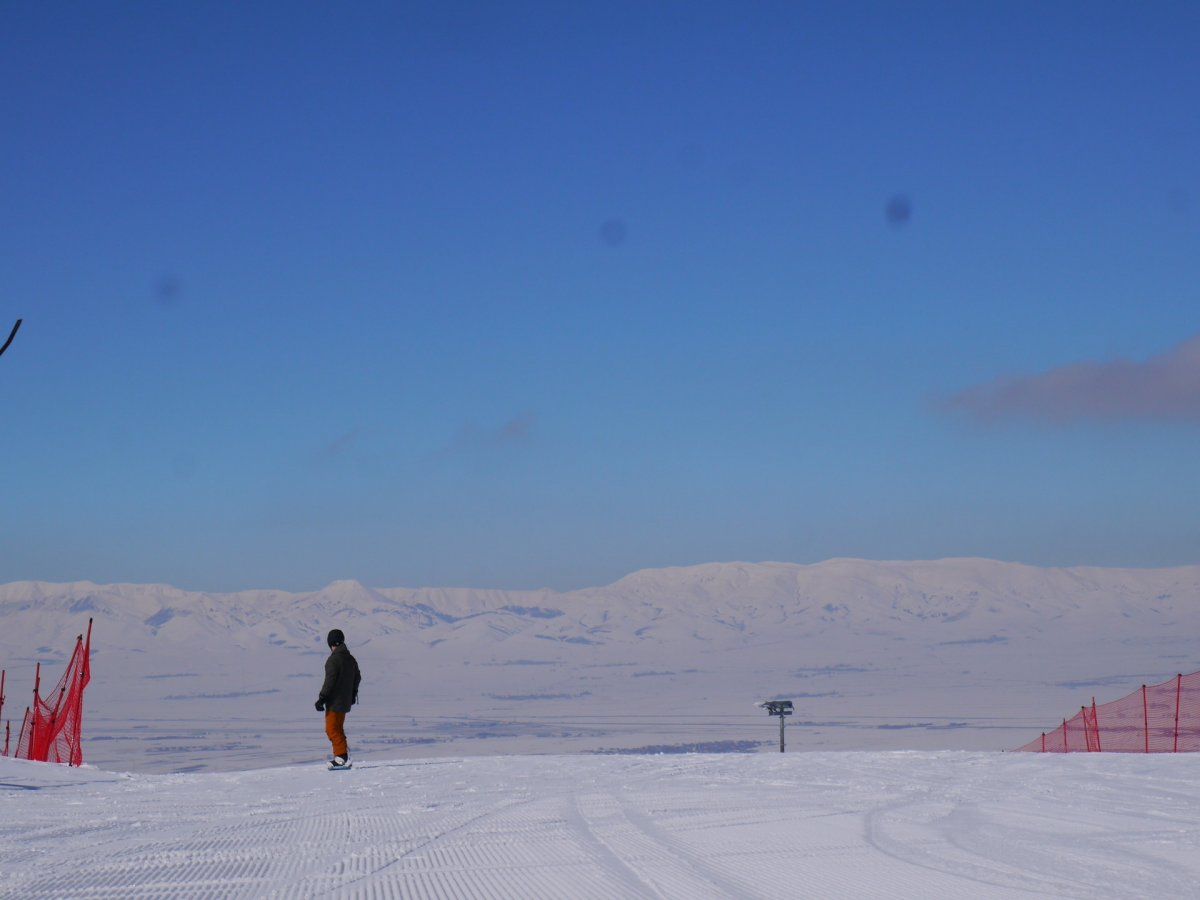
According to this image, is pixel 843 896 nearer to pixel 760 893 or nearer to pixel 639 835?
pixel 760 893

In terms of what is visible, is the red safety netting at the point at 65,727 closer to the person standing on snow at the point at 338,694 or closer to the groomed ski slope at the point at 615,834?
the person standing on snow at the point at 338,694

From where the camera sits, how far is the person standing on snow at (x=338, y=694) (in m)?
14.8

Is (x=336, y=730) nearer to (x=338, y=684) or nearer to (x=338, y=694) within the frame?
(x=338, y=694)

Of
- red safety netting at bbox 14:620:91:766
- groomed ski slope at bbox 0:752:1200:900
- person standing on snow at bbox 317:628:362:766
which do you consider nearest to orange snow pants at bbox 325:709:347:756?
person standing on snow at bbox 317:628:362:766

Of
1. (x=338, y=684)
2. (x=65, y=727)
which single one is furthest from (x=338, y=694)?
(x=65, y=727)

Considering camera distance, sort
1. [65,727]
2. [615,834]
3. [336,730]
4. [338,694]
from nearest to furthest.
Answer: [615,834] → [336,730] → [338,694] → [65,727]

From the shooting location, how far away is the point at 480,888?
6477mm

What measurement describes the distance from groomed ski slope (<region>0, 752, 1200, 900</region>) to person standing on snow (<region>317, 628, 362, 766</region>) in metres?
1.28

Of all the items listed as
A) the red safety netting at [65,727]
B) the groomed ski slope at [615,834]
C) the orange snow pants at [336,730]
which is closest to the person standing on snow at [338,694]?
the orange snow pants at [336,730]

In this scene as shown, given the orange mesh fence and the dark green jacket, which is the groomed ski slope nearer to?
the dark green jacket

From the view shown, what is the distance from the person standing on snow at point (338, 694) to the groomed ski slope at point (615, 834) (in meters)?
1.28

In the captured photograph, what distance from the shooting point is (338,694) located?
15094mm

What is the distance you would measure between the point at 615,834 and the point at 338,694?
752cm

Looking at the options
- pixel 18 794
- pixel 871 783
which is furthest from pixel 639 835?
pixel 18 794
